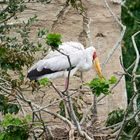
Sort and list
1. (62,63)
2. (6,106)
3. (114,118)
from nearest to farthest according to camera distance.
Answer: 1. (6,106)
2. (114,118)
3. (62,63)

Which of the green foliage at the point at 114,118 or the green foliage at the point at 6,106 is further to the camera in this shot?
the green foliage at the point at 114,118

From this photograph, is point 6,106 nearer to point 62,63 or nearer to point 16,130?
point 16,130

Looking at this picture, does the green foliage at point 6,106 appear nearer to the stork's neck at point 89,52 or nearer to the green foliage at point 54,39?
the stork's neck at point 89,52

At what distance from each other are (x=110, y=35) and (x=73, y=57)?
95 cm

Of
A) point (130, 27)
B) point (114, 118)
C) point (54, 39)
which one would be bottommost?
point (130, 27)

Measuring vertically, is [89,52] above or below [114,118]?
above

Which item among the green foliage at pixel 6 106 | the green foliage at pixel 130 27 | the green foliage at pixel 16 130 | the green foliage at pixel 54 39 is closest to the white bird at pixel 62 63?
the green foliage at pixel 6 106

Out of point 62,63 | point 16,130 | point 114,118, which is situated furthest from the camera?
point 62,63

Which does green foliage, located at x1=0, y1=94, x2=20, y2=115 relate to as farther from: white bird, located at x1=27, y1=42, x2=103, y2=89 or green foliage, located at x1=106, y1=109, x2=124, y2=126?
green foliage, located at x1=106, y1=109, x2=124, y2=126

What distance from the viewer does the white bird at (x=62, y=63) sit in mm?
4352

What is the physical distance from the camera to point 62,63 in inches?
172

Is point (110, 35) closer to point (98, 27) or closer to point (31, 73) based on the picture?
point (98, 27)

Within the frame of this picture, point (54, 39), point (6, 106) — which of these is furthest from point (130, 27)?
point (54, 39)

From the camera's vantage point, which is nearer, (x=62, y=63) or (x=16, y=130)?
(x=16, y=130)
